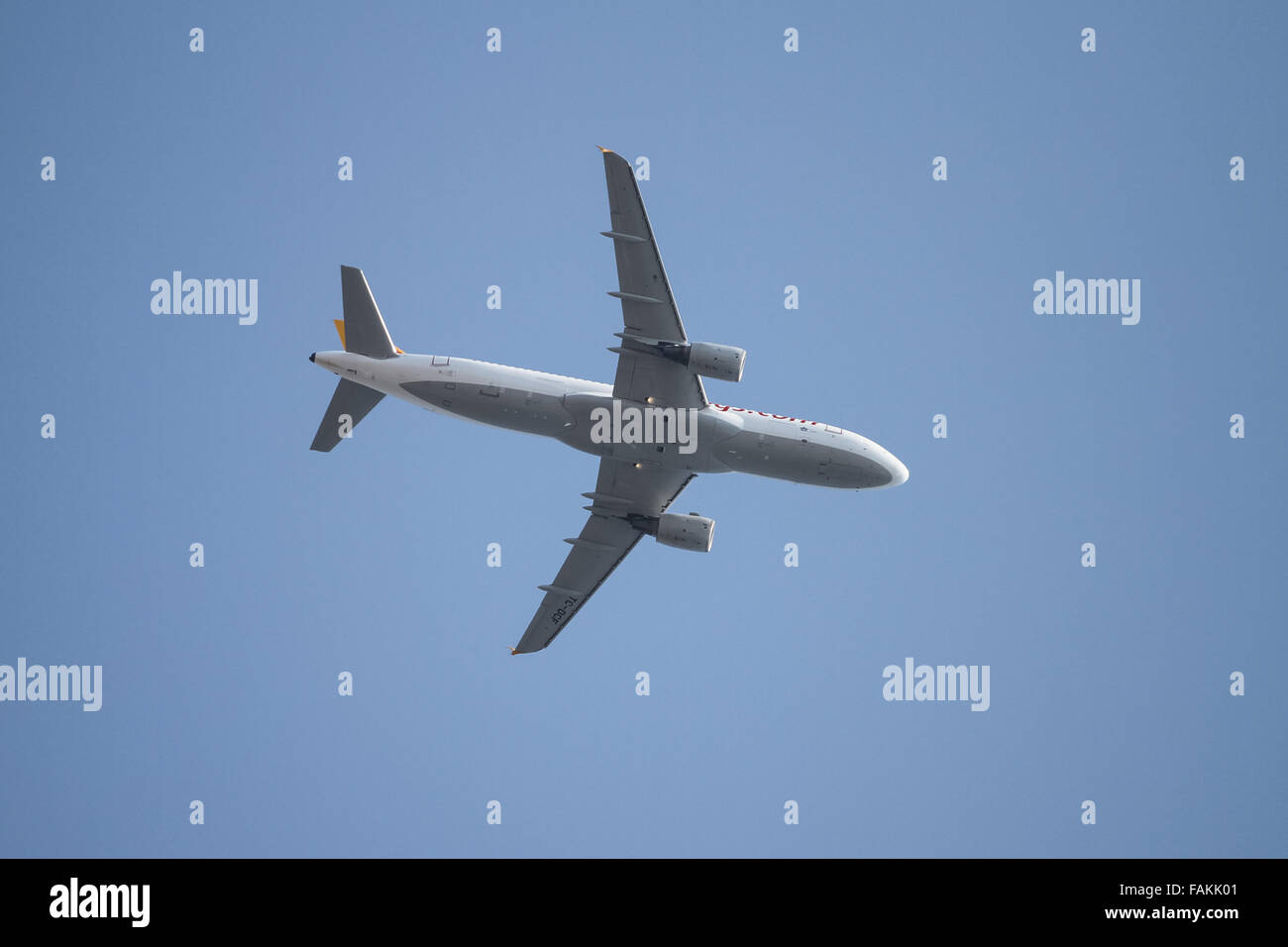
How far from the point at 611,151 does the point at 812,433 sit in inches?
537

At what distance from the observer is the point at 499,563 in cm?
5378

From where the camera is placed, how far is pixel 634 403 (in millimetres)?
45000

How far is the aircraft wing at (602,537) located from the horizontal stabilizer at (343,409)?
9.98 meters

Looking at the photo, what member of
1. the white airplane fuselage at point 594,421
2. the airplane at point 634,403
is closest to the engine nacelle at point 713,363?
the airplane at point 634,403

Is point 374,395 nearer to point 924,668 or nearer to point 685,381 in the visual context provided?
point 685,381

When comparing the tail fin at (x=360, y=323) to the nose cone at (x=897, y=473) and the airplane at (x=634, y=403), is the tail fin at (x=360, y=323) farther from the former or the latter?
the nose cone at (x=897, y=473)

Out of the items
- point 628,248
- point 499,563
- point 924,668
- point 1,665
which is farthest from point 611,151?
point 1,665

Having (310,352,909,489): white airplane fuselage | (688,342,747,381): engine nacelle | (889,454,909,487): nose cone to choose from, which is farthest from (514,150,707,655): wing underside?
(889,454,909,487): nose cone

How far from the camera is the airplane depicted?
44.0 m
